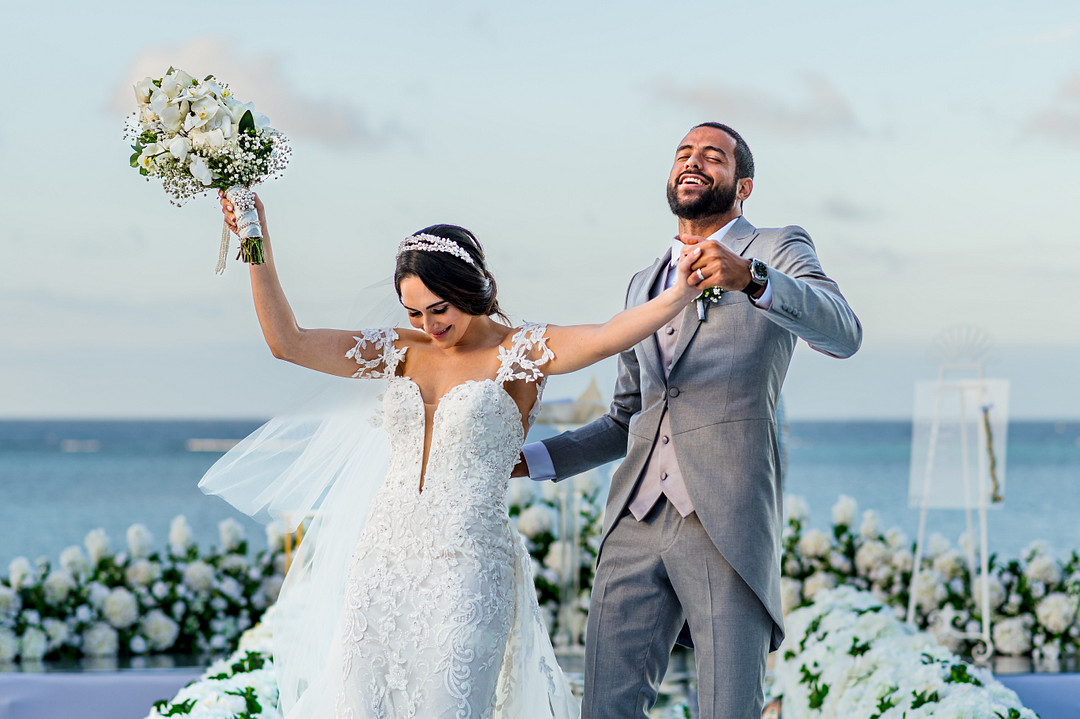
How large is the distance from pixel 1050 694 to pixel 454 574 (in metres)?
3.64

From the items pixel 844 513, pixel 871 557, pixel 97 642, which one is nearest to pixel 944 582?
pixel 871 557

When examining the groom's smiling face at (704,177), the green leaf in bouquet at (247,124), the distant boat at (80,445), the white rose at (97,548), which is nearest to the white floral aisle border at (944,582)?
the groom's smiling face at (704,177)

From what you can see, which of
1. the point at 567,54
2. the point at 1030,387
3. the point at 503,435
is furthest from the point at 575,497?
the point at 1030,387

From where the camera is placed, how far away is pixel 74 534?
853 inches

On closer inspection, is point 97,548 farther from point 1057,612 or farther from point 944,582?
point 1057,612

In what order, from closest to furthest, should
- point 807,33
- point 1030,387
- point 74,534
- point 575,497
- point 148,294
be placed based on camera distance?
1. point 575,497
2. point 807,33
3. point 74,534
4. point 148,294
5. point 1030,387

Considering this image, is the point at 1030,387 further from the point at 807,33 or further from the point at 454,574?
the point at 454,574

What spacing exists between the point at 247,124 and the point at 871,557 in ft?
17.0

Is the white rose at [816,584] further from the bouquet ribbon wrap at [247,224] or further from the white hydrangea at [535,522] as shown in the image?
the bouquet ribbon wrap at [247,224]

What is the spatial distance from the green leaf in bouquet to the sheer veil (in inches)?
27.0

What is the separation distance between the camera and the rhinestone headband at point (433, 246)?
2705 millimetres

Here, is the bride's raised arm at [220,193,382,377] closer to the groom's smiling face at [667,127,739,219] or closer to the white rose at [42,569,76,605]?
the groom's smiling face at [667,127,739,219]

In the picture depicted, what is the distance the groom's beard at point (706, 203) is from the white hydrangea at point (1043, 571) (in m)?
4.38

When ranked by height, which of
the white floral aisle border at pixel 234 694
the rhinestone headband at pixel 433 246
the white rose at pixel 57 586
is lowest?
the white floral aisle border at pixel 234 694
